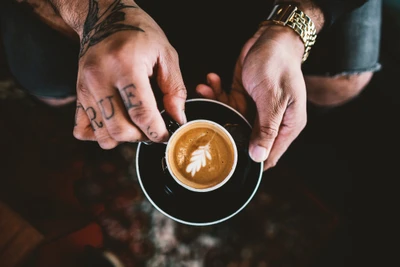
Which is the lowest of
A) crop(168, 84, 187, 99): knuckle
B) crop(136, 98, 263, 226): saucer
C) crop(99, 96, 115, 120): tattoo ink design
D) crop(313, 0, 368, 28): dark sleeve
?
crop(136, 98, 263, 226): saucer

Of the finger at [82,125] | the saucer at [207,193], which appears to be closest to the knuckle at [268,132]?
the saucer at [207,193]

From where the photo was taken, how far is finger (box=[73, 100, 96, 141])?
121 cm

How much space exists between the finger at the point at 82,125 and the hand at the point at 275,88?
69cm

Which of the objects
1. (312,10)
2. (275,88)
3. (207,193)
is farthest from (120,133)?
(312,10)

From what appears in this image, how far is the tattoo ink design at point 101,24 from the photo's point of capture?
1138mm

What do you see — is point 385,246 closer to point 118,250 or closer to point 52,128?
point 118,250

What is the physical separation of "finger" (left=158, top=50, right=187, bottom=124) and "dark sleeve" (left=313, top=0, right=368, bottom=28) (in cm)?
78

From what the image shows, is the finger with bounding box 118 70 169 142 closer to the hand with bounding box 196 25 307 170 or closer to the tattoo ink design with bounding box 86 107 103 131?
the tattoo ink design with bounding box 86 107 103 131

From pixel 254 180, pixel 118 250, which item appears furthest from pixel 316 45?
pixel 118 250

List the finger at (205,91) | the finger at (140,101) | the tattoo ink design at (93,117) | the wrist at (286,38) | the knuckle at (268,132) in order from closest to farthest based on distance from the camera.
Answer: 1. the finger at (140,101)
2. the tattoo ink design at (93,117)
3. the knuckle at (268,132)
4. the wrist at (286,38)
5. the finger at (205,91)

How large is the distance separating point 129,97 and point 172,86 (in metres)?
0.19

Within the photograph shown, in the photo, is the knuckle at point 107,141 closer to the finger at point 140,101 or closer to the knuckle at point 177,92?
the finger at point 140,101

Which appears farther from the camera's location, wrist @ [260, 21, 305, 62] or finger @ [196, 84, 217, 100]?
finger @ [196, 84, 217, 100]

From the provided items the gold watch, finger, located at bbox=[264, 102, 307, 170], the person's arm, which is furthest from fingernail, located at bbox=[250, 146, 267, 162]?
the gold watch
